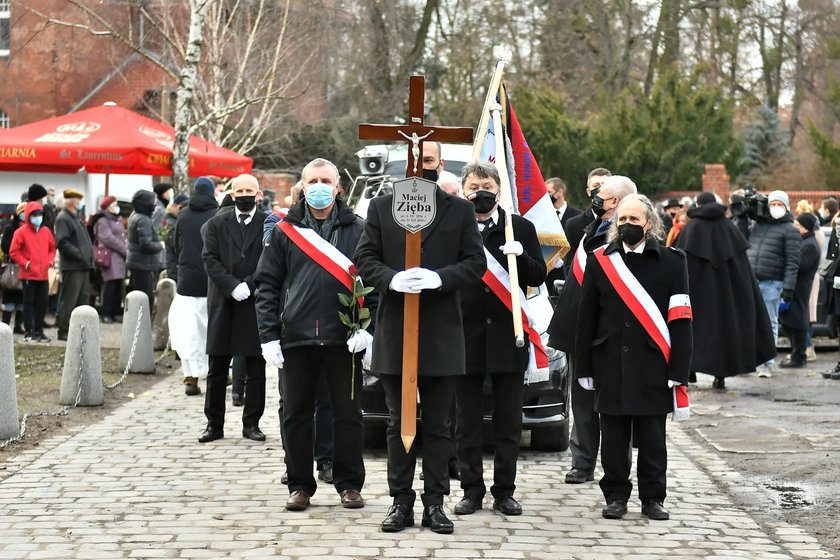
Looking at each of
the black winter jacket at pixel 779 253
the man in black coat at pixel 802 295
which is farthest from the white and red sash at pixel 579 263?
the man in black coat at pixel 802 295

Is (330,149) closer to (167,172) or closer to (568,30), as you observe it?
(568,30)

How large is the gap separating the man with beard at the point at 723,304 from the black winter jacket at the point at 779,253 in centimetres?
198

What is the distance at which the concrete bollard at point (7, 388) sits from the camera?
9602 mm

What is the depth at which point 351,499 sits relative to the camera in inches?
295

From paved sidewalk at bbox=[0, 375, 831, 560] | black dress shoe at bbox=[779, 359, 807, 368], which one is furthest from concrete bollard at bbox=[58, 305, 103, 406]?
black dress shoe at bbox=[779, 359, 807, 368]

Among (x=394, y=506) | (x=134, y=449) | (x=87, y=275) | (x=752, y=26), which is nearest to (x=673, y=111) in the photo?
(x=752, y=26)

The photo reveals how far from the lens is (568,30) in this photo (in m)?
37.4

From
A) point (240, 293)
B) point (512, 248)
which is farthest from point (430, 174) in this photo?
point (240, 293)

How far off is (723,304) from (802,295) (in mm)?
3324

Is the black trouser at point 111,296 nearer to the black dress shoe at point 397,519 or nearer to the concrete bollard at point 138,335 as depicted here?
the concrete bollard at point 138,335

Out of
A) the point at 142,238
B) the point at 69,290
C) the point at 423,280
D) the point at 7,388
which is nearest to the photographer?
the point at 423,280

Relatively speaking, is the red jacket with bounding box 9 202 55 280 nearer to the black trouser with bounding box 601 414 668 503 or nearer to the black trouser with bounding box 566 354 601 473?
the black trouser with bounding box 566 354 601 473

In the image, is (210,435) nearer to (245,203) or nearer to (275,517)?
(245,203)

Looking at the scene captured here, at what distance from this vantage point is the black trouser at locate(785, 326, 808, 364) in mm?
15820
